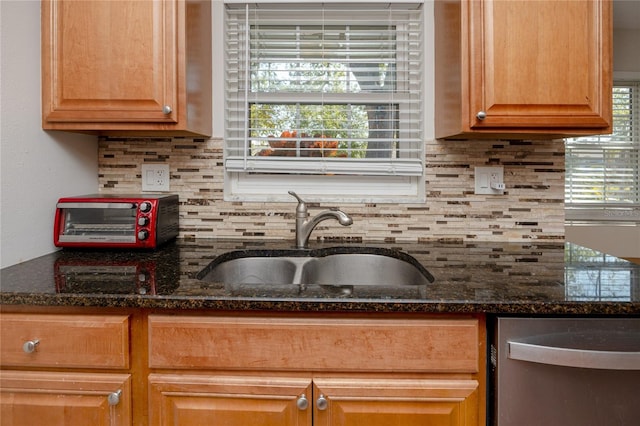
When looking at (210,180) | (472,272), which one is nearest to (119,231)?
(210,180)

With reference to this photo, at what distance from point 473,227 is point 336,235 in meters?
0.58

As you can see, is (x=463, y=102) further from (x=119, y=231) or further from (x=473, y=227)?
(x=119, y=231)

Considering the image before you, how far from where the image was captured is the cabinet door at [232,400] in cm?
100

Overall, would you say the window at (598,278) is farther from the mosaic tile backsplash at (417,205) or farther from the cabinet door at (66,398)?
the cabinet door at (66,398)

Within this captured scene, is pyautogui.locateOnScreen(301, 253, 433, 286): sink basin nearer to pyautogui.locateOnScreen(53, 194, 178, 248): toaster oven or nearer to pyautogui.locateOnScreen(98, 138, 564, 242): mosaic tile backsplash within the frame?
pyautogui.locateOnScreen(98, 138, 564, 242): mosaic tile backsplash

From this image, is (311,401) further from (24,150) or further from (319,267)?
(24,150)

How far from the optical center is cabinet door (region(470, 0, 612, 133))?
1379mm

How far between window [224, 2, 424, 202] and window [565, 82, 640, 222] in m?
2.68

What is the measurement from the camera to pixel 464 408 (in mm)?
993

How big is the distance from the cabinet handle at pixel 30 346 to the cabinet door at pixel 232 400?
0.95 ft

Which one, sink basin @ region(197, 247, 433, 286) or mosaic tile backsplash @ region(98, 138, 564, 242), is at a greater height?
mosaic tile backsplash @ region(98, 138, 564, 242)

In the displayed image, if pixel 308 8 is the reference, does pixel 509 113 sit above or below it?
below

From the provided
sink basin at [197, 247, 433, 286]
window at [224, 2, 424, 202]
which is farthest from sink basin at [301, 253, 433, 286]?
window at [224, 2, 424, 202]

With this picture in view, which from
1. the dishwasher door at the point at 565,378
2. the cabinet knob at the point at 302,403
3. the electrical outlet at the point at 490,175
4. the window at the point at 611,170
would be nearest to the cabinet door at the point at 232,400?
the cabinet knob at the point at 302,403
